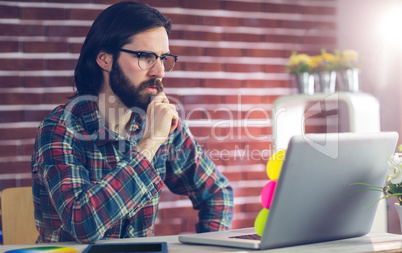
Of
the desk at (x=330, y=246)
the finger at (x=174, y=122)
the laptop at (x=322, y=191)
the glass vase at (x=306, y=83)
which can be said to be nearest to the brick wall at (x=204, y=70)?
the glass vase at (x=306, y=83)

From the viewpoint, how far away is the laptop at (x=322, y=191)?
3.41ft

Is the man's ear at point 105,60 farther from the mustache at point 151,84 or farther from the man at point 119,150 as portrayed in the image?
the mustache at point 151,84

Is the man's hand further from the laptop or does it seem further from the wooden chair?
the wooden chair

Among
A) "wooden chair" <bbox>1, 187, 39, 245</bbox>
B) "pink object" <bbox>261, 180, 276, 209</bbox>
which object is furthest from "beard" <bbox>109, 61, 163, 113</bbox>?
"pink object" <bbox>261, 180, 276, 209</bbox>

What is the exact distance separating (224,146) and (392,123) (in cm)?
102

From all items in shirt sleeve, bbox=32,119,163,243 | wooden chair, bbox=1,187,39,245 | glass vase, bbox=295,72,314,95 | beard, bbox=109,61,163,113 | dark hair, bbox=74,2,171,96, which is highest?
dark hair, bbox=74,2,171,96

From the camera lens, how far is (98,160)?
1.63 m

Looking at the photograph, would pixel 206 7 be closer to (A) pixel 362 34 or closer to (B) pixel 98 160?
(A) pixel 362 34

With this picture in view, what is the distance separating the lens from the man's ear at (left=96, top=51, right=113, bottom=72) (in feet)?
6.13

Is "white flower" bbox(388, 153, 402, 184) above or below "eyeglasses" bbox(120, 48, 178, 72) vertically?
below

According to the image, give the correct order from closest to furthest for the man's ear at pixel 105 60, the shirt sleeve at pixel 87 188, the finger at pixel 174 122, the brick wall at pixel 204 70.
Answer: the shirt sleeve at pixel 87 188 < the finger at pixel 174 122 < the man's ear at pixel 105 60 < the brick wall at pixel 204 70

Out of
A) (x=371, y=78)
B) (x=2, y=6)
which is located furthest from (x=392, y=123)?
(x=2, y=6)

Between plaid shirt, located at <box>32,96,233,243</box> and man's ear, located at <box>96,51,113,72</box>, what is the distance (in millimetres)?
166

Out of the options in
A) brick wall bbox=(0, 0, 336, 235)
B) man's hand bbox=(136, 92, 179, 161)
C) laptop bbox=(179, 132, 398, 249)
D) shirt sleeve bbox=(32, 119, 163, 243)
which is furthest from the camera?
brick wall bbox=(0, 0, 336, 235)
